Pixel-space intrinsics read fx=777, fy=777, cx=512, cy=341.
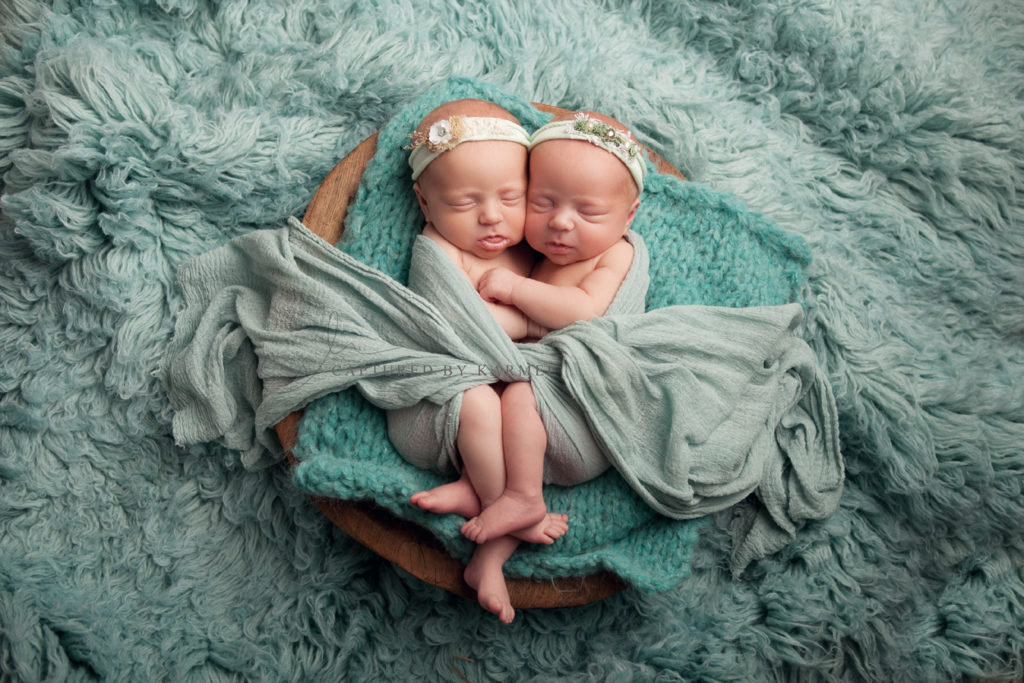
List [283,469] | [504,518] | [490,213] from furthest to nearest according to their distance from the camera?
[283,469] → [490,213] → [504,518]

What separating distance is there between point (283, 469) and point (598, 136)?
3.32 feet

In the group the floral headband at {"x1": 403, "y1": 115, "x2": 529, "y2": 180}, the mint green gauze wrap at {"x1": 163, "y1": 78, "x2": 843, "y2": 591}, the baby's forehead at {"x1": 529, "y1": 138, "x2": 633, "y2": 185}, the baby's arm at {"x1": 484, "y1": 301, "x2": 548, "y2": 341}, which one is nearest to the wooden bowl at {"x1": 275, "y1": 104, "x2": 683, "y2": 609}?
the mint green gauze wrap at {"x1": 163, "y1": 78, "x2": 843, "y2": 591}

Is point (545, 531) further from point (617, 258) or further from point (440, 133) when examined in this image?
point (440, 133)

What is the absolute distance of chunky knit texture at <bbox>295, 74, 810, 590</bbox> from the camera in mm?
1469

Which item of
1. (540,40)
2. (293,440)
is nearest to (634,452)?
(293,440)

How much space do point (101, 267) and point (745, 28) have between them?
169 centimetres

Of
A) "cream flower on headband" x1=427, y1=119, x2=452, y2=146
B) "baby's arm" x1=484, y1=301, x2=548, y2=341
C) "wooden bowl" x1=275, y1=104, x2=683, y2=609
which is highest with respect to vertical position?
"cream flower on headband" x1=427, y1=119, x2=452, y2=146

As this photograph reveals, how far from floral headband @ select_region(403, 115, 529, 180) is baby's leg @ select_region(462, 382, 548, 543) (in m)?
0.48

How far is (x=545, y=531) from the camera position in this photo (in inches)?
56.7

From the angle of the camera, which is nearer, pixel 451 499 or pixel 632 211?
pixel 451 499

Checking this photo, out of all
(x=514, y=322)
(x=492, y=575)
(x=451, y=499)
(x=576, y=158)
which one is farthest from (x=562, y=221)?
(x=492, y=575)

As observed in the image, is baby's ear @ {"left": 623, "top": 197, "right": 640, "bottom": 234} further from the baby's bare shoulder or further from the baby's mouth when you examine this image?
the baby's mouth

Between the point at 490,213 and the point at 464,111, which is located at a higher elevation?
the point at 464,111

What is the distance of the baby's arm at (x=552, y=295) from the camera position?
4.91 feet
